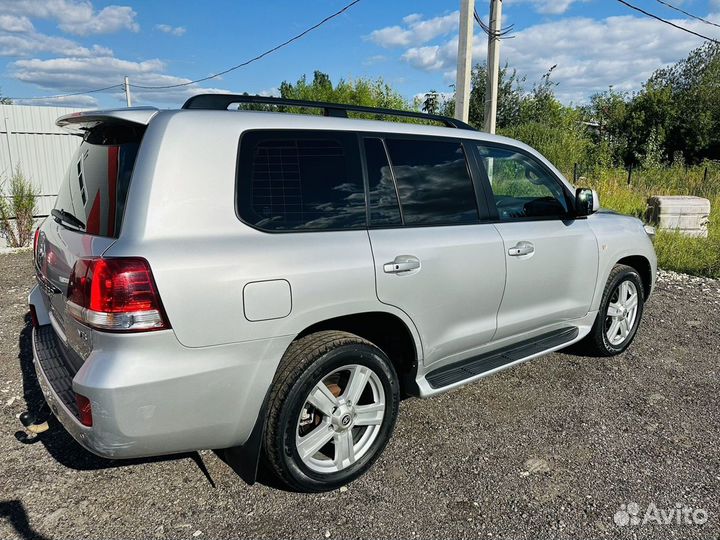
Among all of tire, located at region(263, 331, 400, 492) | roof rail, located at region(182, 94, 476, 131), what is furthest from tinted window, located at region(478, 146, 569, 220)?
tire, located at region(263, 331, 400, 492)

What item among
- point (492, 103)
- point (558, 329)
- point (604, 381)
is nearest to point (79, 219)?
point (558, 329)

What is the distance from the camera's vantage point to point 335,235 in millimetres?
2555

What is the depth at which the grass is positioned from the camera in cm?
762

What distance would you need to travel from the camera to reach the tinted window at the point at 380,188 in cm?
276

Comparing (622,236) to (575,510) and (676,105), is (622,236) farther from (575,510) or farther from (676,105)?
(676,105)

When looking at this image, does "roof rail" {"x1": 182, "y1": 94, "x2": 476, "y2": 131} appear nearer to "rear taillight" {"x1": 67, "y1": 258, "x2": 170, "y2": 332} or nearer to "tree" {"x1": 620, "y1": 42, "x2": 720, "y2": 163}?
"rear taillight" {"x1": 67, "y1": 258, "x2": 170, "y2": 332}

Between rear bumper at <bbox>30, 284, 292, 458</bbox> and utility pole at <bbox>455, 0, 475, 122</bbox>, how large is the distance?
24.3ft

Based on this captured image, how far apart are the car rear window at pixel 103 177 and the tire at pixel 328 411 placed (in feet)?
3.26

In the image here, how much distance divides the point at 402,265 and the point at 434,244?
0.96 ft

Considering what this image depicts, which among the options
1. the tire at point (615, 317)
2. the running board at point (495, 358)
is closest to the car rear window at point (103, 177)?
the running board at point (495, 358)

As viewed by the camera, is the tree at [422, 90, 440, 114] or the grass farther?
the tree at [422, 90, 440, 114]

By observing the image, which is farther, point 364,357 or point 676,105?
point 676,105

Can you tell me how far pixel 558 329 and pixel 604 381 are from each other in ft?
1.89

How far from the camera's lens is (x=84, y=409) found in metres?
2.06
